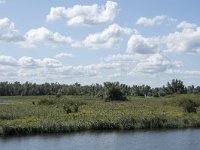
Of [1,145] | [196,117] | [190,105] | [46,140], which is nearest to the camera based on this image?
[1,145]

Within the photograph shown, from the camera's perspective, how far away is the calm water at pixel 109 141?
152 ft

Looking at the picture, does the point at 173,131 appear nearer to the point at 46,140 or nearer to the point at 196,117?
the point at 196,117

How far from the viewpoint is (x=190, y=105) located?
8181cm

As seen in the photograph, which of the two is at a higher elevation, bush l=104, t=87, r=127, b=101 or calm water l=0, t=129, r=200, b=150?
bush l=104, t=87, r=127, b=101

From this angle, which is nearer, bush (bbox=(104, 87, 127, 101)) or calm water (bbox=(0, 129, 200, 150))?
calm water (bbox=(0, 129, 200, 150))

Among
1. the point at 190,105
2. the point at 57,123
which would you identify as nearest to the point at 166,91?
the point at 190,105

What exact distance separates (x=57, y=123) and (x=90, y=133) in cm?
456

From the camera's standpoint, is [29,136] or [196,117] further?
[196,117]

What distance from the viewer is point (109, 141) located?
50406 mm

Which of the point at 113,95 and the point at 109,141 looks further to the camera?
the point at 113,95

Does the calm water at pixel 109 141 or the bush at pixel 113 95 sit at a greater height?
the bush at pixel 113 95

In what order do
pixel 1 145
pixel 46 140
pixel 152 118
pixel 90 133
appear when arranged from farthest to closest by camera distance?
pixel 152 118 → pixel 90 133 → pixel 46 140 → pixel 1 145

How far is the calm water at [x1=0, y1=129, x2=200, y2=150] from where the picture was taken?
4622 centimetres

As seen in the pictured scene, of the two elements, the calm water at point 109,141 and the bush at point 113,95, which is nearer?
the calm water at point 109,141
